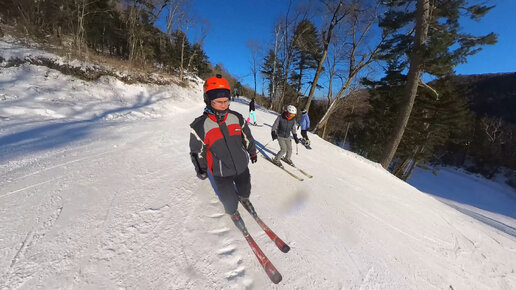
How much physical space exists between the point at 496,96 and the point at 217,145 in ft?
232

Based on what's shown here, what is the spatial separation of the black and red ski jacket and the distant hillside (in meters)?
52.1

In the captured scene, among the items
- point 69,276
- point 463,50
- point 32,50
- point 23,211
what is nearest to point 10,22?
point 32,50

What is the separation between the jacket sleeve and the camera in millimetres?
2170

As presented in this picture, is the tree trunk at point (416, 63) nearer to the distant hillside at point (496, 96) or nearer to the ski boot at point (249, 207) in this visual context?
the ski boot at point (249, 207)

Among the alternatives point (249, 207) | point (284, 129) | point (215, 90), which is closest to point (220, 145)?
point (215, 90)

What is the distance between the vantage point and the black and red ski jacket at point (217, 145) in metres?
2.16

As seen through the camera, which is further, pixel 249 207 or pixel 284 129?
pixel 284 129

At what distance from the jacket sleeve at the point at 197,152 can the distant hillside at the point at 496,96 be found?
172 feet

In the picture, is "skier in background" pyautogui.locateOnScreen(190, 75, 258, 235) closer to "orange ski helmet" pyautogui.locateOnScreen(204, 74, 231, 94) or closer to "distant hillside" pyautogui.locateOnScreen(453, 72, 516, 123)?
"orange ski helmet" pyautogui.locateOnScreen(204, 74, 231, 94)

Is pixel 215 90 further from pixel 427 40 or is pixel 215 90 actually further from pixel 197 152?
pixel 427 40

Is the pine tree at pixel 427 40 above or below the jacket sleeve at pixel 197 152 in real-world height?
above

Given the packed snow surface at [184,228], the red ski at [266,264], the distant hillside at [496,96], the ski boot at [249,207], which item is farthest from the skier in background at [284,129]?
the distant hillside at [496,96]

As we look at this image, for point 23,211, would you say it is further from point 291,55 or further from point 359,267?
point 291,55

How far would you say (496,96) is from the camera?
41.5 m
